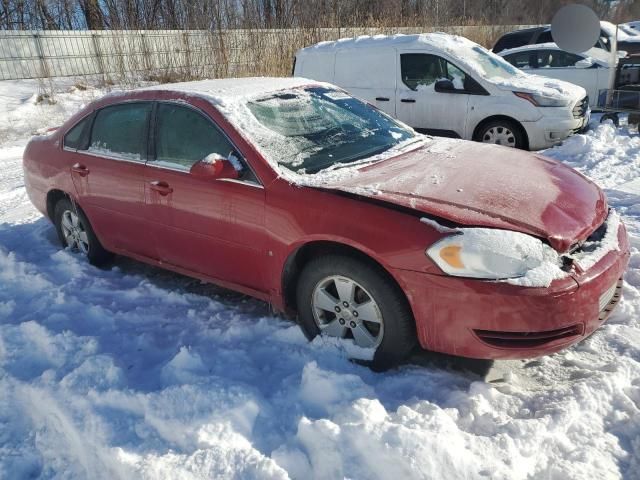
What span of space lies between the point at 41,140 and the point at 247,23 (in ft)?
42.9

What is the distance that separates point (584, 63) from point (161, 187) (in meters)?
9.65

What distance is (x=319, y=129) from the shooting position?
3.73 metres

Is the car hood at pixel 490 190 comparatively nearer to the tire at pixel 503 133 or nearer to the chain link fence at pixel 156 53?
the tire at pixel 503 133

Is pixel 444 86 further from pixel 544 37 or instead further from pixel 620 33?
pixel 620 33

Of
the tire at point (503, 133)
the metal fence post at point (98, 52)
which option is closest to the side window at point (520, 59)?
the tire at point (503, 133)

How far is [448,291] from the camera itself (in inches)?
102

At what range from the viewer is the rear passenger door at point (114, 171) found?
13.0ft

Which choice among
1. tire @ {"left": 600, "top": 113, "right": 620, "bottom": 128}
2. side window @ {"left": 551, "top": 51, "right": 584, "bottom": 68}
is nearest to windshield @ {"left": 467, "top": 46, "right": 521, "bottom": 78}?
tire @ {"left": 600, "top": 113, "right": 620, "bottom": 128}

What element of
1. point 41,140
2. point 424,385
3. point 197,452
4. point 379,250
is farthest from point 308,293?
point 41,140

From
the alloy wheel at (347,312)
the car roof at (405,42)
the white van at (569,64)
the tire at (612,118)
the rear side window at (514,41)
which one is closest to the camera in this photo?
the alloy wheel at (347,312)

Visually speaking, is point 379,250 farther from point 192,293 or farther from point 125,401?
point 192,293

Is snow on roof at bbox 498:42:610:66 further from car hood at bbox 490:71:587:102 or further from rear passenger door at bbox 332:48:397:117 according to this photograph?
rear passenger door at bbox 332:48:397:117

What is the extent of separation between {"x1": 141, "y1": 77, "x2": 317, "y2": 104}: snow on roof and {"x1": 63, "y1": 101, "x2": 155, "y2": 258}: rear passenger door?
1.15ft

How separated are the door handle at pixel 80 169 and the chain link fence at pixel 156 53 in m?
12.0
